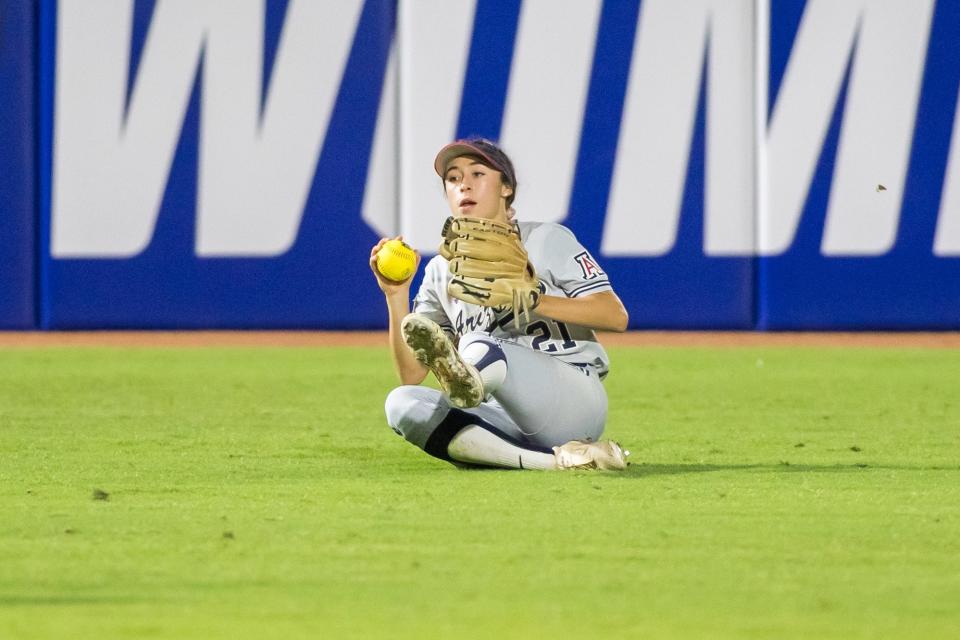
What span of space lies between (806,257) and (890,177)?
751mm

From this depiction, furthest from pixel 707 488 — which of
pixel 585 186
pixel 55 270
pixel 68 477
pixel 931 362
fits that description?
pixel 55 270

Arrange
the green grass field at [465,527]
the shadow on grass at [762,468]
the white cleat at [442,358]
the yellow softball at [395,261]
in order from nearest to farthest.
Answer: the green grass field at [465,527], the white cleat at [442,358], the yellow softball at [395,261], the shadow on grass at [762,468]

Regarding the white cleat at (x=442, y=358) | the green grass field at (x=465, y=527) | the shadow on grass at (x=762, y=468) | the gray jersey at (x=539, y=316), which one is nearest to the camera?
the green grass field at (x=465, y=527)

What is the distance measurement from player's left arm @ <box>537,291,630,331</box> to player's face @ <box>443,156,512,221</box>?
43cm

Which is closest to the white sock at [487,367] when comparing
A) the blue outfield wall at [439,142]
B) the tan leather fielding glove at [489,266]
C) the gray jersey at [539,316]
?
the tan leather fielding glove at [489,266]

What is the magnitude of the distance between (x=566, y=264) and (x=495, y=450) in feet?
2.02

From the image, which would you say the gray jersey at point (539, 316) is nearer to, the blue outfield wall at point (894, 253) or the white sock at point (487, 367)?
the white sock at point (487, 367)

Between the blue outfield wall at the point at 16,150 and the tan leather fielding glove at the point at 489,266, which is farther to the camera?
the blue outfield wall at the point at 16,150

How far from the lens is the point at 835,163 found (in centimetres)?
1149

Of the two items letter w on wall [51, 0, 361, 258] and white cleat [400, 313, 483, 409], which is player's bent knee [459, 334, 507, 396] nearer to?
white cleat [400, 313, 483, 409]

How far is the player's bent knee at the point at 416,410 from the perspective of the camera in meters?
5.28

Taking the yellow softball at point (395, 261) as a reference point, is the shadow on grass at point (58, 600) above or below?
below

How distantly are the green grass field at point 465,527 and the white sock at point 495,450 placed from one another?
9 centimetres

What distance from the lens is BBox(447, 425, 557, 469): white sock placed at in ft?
17.6
